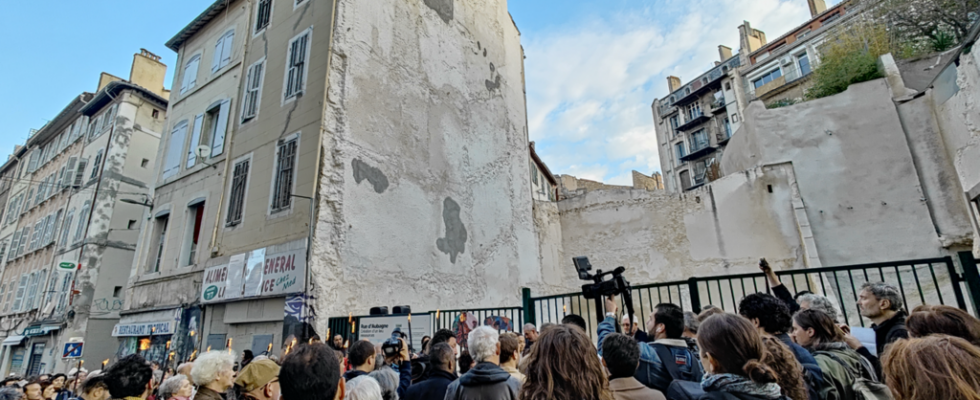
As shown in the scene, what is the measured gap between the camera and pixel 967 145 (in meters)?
9.55

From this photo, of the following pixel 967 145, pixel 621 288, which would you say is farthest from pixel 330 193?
pixel 967 145

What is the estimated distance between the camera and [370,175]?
34.8 feet

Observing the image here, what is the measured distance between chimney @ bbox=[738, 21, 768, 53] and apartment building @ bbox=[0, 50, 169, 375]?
125 ft

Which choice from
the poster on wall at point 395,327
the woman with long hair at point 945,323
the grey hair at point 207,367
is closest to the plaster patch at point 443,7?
the poster on wall at point 395,327

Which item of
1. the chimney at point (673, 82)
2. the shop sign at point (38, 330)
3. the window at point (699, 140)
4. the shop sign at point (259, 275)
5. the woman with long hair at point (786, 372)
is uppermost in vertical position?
the chimney at point (673, 82)

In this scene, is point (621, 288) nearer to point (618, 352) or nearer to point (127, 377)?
point (618, 352)

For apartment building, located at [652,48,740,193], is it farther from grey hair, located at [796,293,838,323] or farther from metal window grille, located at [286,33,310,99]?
grey hair, located at [796,293,838,323]

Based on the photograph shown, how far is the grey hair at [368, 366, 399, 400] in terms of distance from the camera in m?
3.53

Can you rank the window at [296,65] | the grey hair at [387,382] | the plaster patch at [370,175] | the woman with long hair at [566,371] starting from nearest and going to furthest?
the woman with long hair at [566,371] < the grey hair at [387,382] < the plaster patch at [370,175] < the window at [296,65]

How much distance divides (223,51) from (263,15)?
193 cm

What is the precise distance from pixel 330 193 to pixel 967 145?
13702 millimetres

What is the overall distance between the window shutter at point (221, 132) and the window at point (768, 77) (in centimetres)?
3235

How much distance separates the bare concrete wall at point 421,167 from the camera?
32.5ft

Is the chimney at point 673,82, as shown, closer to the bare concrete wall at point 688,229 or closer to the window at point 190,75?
the bare concrete wall at point 688,229
